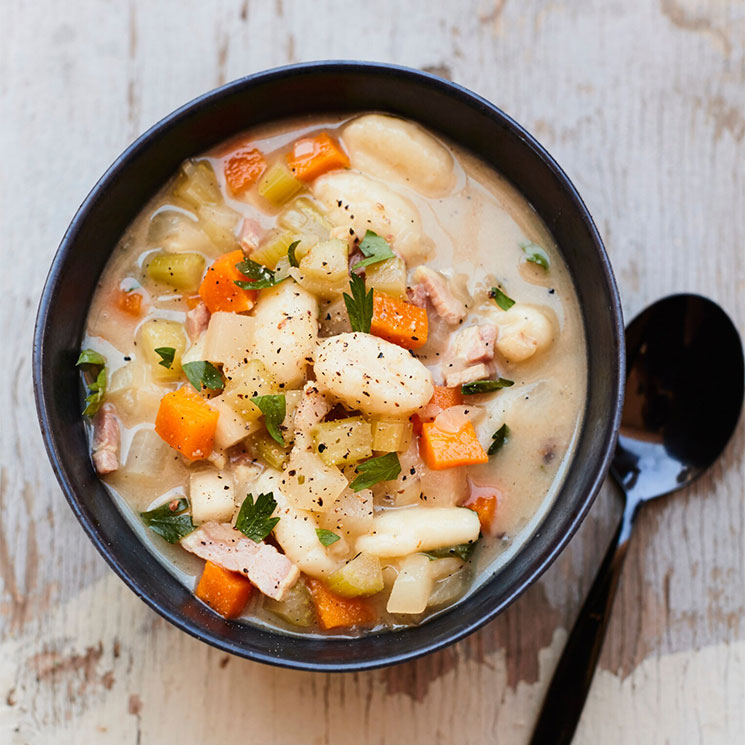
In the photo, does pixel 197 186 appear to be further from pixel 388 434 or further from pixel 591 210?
pixel 591 210

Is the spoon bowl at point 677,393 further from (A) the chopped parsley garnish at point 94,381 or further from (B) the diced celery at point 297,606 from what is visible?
(A) the chopped parsley garnish at point 94,381

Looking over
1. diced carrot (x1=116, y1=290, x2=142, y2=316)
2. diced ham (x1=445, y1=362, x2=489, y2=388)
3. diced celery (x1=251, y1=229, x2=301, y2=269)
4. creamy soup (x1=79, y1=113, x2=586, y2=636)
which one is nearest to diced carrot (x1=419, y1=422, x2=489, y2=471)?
creamy soup (x1=79, y1=113, x2=586, y2=636)

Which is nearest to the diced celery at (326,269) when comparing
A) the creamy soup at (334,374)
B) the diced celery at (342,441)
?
the creamy soup at (334,374)

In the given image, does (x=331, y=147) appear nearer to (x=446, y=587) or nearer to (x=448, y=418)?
(x=448, y=418)

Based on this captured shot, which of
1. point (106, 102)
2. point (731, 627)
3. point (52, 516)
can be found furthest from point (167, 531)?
point (731, 627)

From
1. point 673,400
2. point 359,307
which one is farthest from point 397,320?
point 673,400
